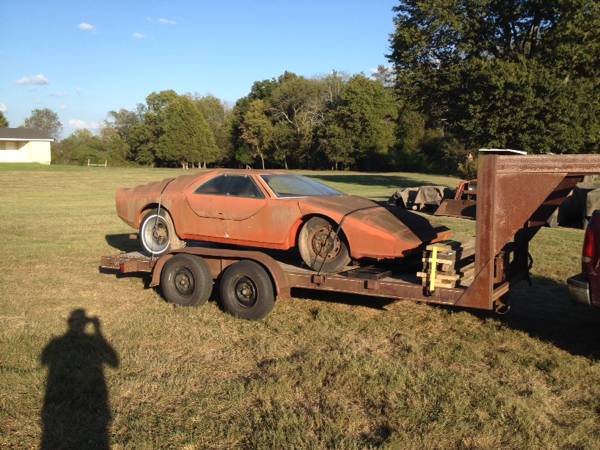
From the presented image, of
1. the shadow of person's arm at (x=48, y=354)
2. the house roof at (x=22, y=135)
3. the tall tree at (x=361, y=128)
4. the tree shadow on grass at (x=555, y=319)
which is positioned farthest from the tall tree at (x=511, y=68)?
the house roof at (x=22, y=135)

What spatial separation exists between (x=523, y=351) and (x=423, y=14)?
Result: 1058 inches

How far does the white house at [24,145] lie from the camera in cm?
6775

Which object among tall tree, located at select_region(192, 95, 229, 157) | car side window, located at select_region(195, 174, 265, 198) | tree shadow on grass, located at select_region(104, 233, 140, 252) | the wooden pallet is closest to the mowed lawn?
the wooden pallet

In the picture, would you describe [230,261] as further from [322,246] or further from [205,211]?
[322,246]

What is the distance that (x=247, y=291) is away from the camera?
23.3 feet

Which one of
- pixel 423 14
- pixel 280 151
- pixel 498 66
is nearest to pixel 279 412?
pixel 498 66

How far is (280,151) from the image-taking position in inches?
3073

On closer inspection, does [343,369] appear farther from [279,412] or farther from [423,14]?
[423,14]

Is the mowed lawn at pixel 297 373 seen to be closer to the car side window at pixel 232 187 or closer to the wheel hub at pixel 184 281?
the wheel hub at pixel 184 281

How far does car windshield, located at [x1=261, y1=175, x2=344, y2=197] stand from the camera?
293 inches

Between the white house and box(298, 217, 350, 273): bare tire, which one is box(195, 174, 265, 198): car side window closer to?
box(298, 217, 350, 273): bare tire

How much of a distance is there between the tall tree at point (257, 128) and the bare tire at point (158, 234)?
69.9 metres

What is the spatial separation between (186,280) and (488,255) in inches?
150

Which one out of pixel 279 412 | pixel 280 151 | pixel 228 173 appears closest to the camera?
pixel 279 412
